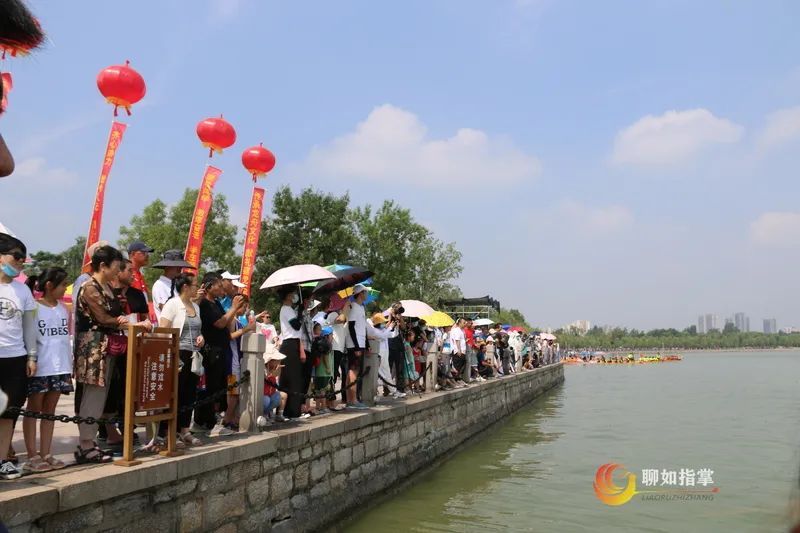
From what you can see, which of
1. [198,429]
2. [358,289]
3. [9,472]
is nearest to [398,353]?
[358,289]

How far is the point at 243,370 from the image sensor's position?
20.5ft

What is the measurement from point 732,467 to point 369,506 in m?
7.24

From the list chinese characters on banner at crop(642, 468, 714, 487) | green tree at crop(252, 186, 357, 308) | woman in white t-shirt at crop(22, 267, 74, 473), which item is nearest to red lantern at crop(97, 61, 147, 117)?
woman in white t-shirt at crop(22, 267, 74, 473)

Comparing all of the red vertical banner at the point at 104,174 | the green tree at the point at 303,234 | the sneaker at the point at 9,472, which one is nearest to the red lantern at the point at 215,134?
the red vertical banner at the point at 104,174

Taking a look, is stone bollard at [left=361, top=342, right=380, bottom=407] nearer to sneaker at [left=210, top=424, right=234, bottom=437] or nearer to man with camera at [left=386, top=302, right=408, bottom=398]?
man with camera at [left=386, top=302, right=408, bottom=398]

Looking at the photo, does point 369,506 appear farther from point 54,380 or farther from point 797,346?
point 797,346

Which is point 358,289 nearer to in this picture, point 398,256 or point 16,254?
point 16,254

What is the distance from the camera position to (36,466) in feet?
14.1

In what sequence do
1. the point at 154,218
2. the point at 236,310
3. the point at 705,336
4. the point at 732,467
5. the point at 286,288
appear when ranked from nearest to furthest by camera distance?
the point at 236,310 → the point at 286,288 → the point at 732,467 → the point at 154,218 → the point at 705,336

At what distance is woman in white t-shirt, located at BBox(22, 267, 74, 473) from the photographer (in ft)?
14.6

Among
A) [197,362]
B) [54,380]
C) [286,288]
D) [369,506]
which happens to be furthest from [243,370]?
[369,506]

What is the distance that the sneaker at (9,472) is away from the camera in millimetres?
3982

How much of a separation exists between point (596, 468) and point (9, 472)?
31.0ft

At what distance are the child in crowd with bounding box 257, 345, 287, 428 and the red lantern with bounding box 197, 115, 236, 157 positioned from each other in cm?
647
